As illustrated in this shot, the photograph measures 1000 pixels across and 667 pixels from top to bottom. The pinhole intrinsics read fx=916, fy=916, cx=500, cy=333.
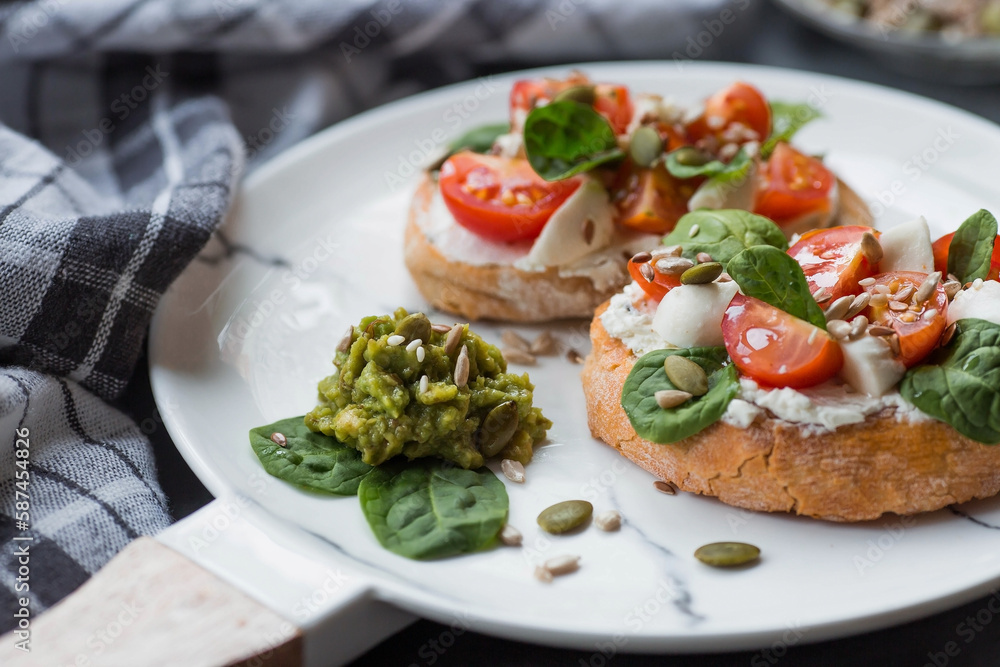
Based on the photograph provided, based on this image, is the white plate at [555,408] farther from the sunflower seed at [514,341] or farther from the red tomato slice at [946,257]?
the red tomato slice at [946,257]

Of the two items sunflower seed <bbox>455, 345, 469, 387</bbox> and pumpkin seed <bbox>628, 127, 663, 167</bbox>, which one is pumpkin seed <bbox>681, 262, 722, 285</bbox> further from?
pumpkin seed <bbox>628, 127, 663, 167</bbox>

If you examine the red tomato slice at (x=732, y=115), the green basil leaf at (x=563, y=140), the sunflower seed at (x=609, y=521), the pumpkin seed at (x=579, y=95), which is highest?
the pumpkin seed at (x=579, y=95)

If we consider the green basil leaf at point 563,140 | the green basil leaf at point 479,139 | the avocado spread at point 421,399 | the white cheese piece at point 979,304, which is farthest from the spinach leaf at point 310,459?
the white cheese piece at point 979,304

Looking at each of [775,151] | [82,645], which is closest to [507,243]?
[775,151]

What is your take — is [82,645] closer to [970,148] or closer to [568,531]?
[568,531]

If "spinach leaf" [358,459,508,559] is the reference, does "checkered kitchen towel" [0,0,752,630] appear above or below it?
above

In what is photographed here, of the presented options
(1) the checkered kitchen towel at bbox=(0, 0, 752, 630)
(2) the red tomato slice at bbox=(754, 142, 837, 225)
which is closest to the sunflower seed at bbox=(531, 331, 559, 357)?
(2) the red tomato slice at bbox=(754, 142, 837, 225)

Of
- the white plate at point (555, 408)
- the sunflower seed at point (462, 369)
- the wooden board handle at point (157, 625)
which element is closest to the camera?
the wooden board handle at point (157, 625)
